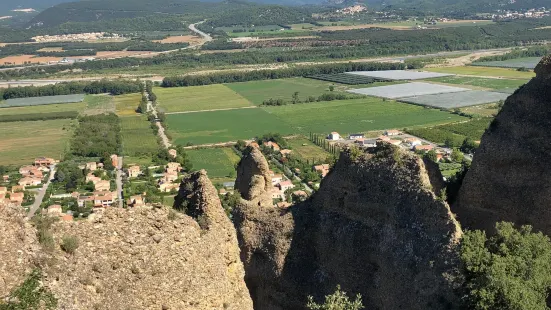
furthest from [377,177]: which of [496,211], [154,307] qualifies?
[154,307]

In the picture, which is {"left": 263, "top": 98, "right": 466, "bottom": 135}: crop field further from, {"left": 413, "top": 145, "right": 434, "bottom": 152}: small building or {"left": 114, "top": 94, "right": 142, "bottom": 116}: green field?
{"left": 114, "top": 94, "right": 142, "bottom": 116}: green field

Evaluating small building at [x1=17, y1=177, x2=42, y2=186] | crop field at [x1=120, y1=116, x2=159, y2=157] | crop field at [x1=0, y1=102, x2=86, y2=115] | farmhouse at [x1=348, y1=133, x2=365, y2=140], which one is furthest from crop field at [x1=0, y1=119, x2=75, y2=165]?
farmhouse at [x1=348, y1=133, x2=365, y2=140]

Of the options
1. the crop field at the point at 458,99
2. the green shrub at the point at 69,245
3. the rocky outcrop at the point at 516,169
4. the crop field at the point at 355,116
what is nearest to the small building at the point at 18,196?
the crop field at the point at 355,116

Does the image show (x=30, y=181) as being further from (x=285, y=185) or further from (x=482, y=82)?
(x=482, y=82)

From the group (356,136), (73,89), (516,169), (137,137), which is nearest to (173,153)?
(137,137)

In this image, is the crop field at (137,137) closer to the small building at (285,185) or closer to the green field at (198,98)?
the green field at (198,98)
